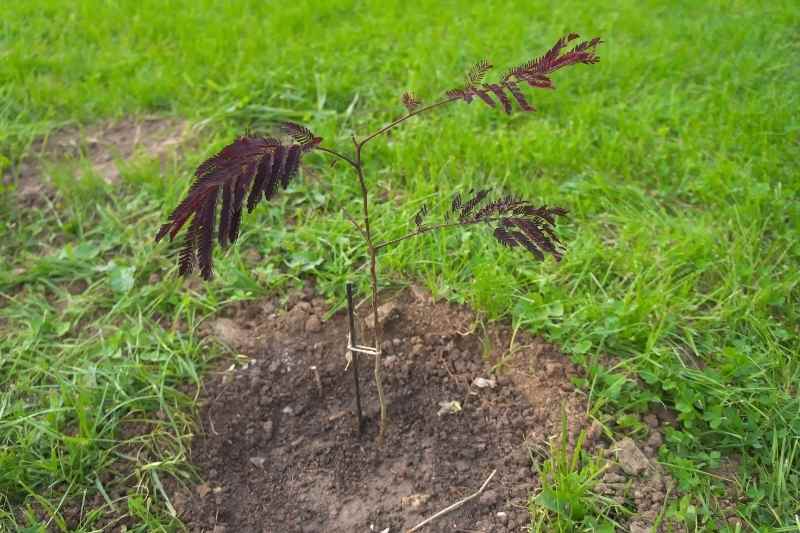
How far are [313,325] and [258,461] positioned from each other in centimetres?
58

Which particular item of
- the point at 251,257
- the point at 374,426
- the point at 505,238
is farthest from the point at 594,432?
the point at 251,257

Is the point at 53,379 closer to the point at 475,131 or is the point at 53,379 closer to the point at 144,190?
the point at 144,190

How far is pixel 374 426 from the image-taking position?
92.7 inches

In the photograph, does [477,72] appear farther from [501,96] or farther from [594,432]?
[594,432]

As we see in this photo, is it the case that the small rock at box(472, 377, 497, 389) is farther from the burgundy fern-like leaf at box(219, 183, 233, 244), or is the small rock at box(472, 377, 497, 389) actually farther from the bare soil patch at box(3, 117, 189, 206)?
the bare soil patch at box(3, 117, 189, 206)

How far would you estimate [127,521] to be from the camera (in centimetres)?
213

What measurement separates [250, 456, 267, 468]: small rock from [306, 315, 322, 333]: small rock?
54 centimetres

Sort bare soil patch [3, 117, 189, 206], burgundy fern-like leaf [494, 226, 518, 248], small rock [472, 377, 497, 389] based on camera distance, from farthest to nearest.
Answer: bare soil patch [3, 117, 189, 206], small rock [472, 377, 497, 389], burgundy fern-like leaf [494, 226, 518, 248]

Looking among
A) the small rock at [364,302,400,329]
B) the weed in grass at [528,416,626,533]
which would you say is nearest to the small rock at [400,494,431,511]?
the weed in grass at [528,416,626,533]

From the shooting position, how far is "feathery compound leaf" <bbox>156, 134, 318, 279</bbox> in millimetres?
1539

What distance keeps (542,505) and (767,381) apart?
0.95 meters

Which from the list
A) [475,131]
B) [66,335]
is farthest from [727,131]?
[66,335]

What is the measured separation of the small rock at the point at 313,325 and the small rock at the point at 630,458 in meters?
1.12

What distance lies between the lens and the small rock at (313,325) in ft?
8.76
